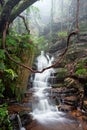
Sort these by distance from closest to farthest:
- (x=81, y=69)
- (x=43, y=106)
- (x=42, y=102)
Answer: (x=43, y=106)
(x=42, y=102)
(x=81, y=69)

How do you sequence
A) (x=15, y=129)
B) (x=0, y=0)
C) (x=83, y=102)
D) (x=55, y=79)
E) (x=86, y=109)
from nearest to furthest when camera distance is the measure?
(x=0, y=0) < (x=15, y=129) < (x=86, y=109) < (x=83, y=102) < (x=55, y=79)

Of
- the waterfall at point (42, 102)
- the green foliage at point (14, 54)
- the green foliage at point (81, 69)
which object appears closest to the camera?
the green foliage at point (14, 54)

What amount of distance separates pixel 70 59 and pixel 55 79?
3.81 metres

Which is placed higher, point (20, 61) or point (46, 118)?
point (20, 61)

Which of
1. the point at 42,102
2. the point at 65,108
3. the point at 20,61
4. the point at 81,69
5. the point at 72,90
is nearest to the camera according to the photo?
the point at 20,61

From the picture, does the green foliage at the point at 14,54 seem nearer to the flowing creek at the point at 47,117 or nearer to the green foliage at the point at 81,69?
the flowing creek at the point at 47,117

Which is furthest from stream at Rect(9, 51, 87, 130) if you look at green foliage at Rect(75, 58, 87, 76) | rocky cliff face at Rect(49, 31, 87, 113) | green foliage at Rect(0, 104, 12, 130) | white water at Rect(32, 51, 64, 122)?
green foliage at Rect(75, 58, 87, 76)

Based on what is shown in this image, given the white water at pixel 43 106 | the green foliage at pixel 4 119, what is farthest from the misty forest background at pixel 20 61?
the white water at pixel 43 106

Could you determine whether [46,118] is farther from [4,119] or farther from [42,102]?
[4,119]

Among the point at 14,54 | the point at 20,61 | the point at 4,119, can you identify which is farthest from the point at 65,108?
the point at 4,119

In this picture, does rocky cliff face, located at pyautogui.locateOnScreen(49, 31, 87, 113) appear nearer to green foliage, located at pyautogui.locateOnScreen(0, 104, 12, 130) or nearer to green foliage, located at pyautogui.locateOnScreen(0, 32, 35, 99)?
green foliage, located at pyautogui.locateOnScreen(0, 32, 35, 99)

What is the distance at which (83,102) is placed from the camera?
364 inches

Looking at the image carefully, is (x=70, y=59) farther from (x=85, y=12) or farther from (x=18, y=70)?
(x=85, y=12)

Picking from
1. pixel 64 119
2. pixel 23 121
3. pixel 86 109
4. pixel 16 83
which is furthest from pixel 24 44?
pixel 86 109
